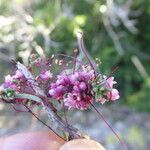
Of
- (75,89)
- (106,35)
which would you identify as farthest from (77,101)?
(106,35)

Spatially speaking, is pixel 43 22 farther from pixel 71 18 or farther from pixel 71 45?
pixel 71 45

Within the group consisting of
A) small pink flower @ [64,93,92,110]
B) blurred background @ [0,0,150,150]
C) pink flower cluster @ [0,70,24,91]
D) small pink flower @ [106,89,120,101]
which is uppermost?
blurred background @ [0,0,150,150]

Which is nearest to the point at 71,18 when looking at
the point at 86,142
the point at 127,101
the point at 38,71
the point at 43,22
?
the point at 43,22

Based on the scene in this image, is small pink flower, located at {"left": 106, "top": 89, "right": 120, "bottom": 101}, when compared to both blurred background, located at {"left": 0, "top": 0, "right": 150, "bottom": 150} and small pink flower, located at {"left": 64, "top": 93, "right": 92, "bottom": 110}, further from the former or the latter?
blurred background, located at {"left": 0, "top": 0, "right": 150, "bottom": 150}

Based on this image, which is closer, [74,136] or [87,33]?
[74,136]

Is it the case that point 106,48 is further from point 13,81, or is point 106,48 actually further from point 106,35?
point 13,81

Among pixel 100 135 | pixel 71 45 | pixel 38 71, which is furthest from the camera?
pixel 71 45

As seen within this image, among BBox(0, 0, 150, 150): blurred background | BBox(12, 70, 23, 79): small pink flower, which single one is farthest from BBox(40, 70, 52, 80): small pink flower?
BBox(0, 0, 150, 150): blurred background

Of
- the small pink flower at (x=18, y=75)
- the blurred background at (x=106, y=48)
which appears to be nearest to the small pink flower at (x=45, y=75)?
the small pink flower at (x=18, y=75)
